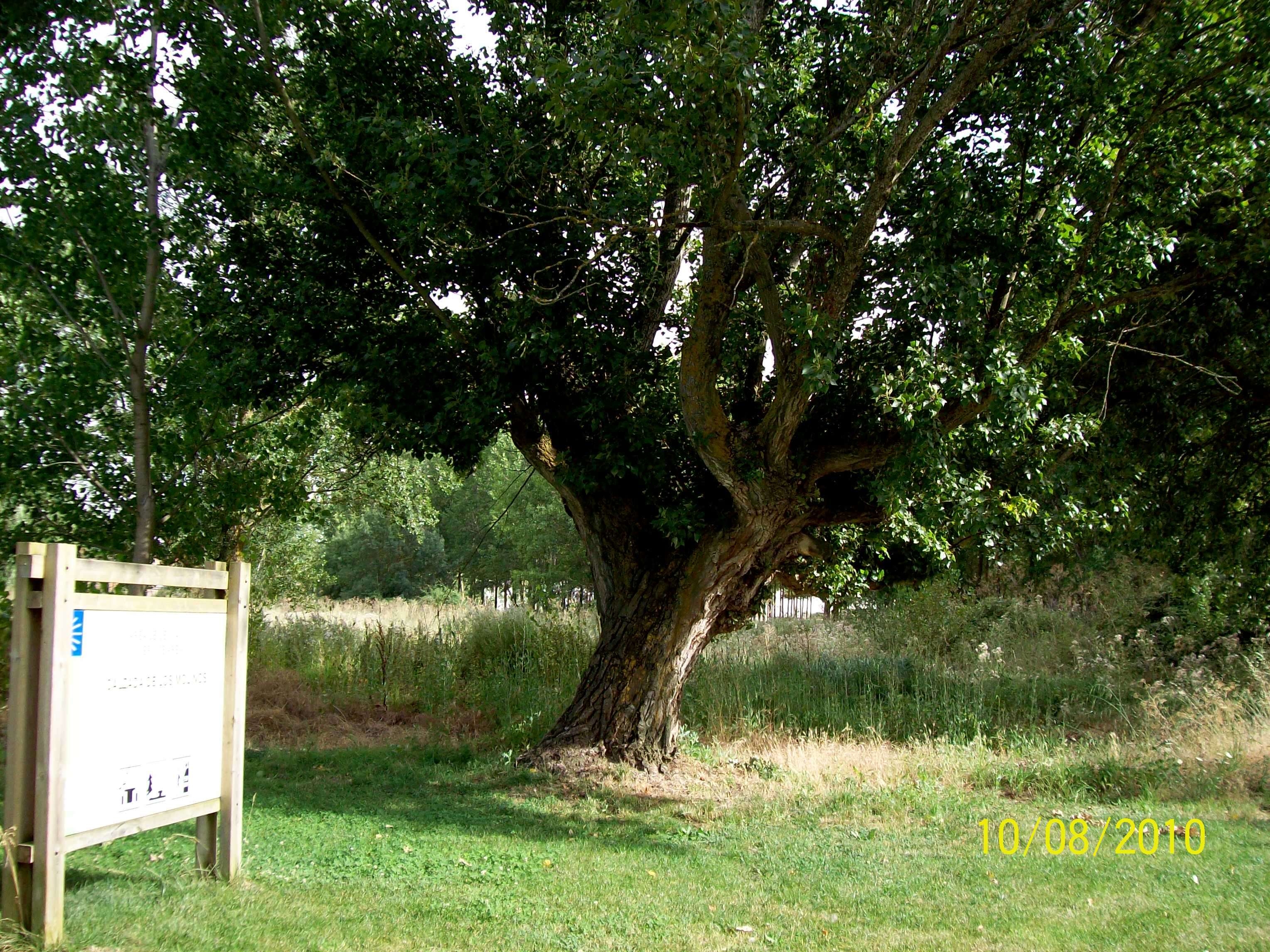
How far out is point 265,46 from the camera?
8.59 m

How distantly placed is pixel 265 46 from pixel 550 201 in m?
2.99

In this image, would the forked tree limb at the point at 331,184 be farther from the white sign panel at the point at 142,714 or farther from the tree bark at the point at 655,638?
the white sign panel at the point at 142,714

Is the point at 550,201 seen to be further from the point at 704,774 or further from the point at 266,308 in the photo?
the point at 704,774

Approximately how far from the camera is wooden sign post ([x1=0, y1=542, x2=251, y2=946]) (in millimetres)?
4215

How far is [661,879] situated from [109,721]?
135 inches

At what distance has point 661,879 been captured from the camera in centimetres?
598

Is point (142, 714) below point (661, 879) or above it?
above
